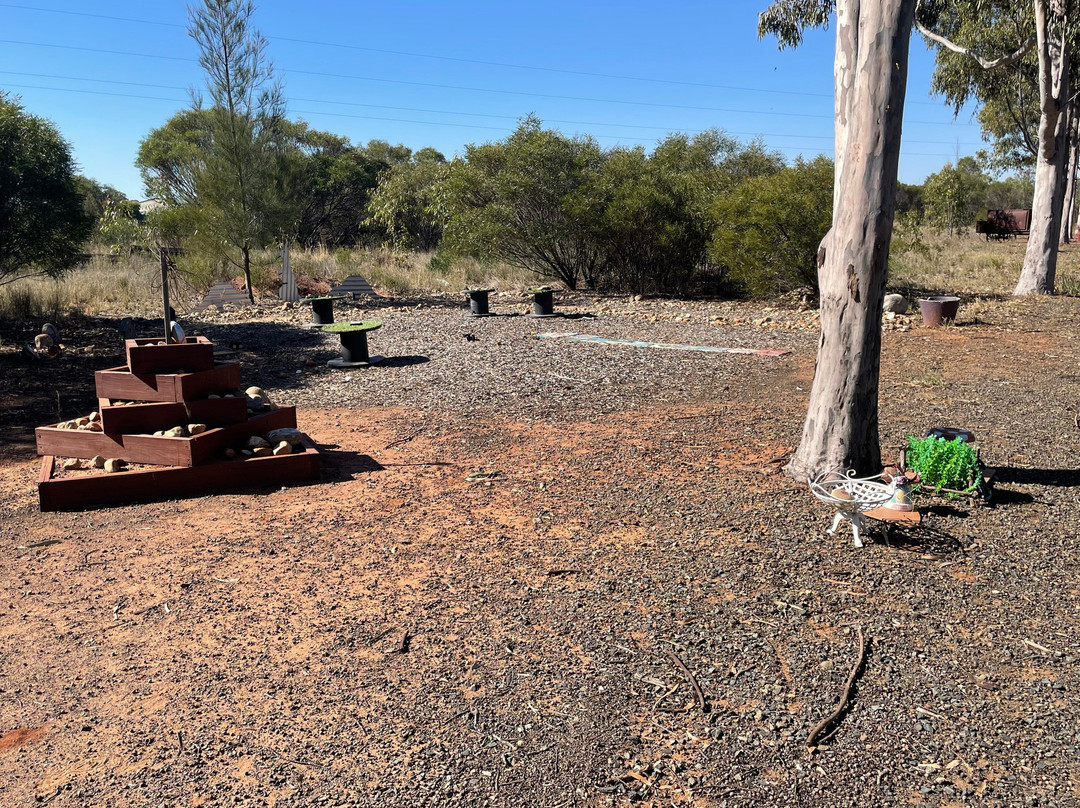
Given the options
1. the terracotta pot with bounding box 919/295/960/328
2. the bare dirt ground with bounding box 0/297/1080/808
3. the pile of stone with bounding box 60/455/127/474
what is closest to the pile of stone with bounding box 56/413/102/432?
the pile of stone with bounding box 60/455/127/474

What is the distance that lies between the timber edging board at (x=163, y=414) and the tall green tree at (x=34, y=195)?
8.43 m

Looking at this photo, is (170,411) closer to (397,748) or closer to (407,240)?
(397,748)

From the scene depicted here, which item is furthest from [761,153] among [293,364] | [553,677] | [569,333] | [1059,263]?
[553,677]

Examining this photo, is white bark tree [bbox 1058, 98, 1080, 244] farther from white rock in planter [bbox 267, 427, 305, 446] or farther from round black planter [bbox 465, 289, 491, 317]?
white rock in planter [bbox 267, 427, 305, 446]

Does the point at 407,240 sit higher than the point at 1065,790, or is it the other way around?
the point at 407,240

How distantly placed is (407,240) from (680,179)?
9816 mm

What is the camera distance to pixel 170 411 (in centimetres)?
567

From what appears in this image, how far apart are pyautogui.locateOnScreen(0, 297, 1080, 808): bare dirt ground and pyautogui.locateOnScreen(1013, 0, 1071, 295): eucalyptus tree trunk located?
10.0 meters

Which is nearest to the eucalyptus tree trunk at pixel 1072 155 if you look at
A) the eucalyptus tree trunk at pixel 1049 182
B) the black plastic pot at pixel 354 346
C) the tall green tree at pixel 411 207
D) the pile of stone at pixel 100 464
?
the eucalyptus tree trunk at pixel 1049 182

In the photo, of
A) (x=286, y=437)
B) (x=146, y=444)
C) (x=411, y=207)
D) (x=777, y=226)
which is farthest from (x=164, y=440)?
(x=411, y=207)

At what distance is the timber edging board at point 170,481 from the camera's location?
203 inches

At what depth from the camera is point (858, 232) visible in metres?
4.90

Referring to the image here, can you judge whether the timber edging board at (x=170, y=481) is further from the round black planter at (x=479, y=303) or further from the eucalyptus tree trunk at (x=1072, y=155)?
the eucalyptus tree trunk at (x=1072, y=155)

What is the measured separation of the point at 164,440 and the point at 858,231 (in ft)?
15.2
